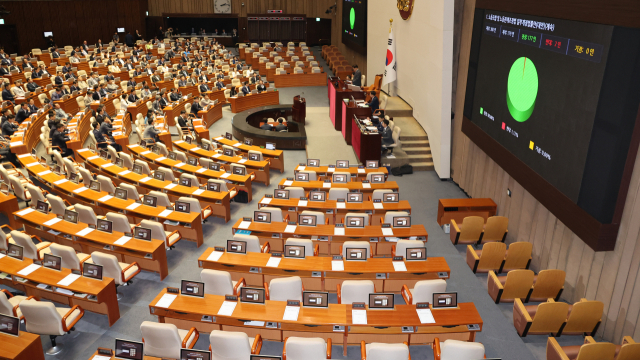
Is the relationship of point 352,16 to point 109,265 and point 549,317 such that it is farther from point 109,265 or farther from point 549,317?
point 549,317

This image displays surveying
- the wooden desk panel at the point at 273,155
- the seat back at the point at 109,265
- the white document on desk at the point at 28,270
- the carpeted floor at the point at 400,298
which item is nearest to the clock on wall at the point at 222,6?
the wooden desk panel at the point at 273,155

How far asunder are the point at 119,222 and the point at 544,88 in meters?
8.17

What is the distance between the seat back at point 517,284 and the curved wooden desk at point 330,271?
0.98m

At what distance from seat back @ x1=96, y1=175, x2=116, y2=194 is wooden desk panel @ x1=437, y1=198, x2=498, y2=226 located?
7740mm

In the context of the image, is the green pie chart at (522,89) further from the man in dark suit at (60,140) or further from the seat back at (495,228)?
the man in dark suit at (60,140)

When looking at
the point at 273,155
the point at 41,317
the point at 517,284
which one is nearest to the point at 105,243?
the point at 41,317

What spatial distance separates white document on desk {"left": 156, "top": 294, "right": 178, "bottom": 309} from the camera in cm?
634

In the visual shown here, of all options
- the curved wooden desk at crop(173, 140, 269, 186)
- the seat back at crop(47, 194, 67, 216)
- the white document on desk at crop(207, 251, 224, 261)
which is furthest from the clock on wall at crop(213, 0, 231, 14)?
the white document on desk at crop(207, 251, 224, 261)

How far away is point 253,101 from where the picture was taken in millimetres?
20656

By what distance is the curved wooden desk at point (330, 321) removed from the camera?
606 centimetres

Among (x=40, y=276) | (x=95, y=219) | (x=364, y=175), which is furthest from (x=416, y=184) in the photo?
(x=40, y=276)

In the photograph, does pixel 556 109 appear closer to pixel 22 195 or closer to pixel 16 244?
pixel 16 244

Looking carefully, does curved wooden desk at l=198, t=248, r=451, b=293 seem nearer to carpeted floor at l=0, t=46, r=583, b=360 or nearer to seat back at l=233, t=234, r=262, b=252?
seat back at l=233, t=234, r=262, b=252

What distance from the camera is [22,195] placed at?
35.0 feet
